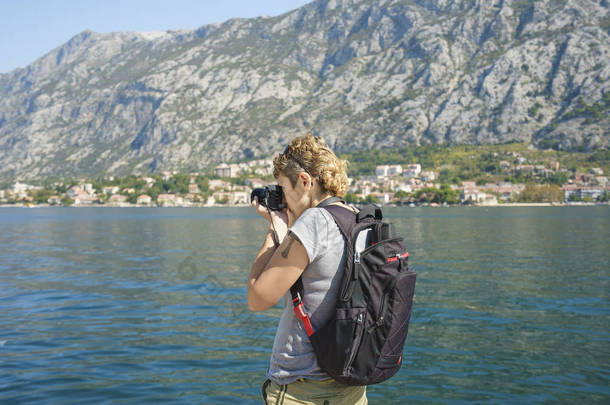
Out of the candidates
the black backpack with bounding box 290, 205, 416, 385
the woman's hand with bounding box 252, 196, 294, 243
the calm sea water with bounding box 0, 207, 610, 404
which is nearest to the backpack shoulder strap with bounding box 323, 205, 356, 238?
the black backpack with bounding box 290, 205, 416, 385

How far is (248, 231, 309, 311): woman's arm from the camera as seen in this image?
8.30 ft

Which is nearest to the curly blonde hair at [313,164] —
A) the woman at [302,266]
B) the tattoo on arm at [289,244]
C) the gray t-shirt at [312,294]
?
the woman at [302,266]

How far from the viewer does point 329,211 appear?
8.60 feet

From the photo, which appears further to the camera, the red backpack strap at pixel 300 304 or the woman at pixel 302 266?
the red backpack strap at pixel 300 304

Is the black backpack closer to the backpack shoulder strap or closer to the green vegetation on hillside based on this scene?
the backpack shoulder strap

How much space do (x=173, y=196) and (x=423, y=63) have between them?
8898 centimetres

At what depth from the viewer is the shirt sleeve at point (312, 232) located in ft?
8.21

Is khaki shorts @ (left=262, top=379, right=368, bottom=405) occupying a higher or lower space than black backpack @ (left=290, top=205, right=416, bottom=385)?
lower

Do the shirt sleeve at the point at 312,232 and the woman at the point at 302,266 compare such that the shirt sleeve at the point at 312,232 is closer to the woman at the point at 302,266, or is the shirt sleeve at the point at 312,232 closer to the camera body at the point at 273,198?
the woman at the point at 302,266

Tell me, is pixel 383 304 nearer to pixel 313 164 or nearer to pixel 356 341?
pixel 356 341

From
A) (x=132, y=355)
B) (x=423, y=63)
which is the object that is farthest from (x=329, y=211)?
(x=423, y=63)

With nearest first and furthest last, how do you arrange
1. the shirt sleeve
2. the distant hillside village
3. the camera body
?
1. the shirt sleeve
2. the camera body
3. the distant hillside village

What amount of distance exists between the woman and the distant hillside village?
381ft

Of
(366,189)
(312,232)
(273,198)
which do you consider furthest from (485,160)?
(312,232)
